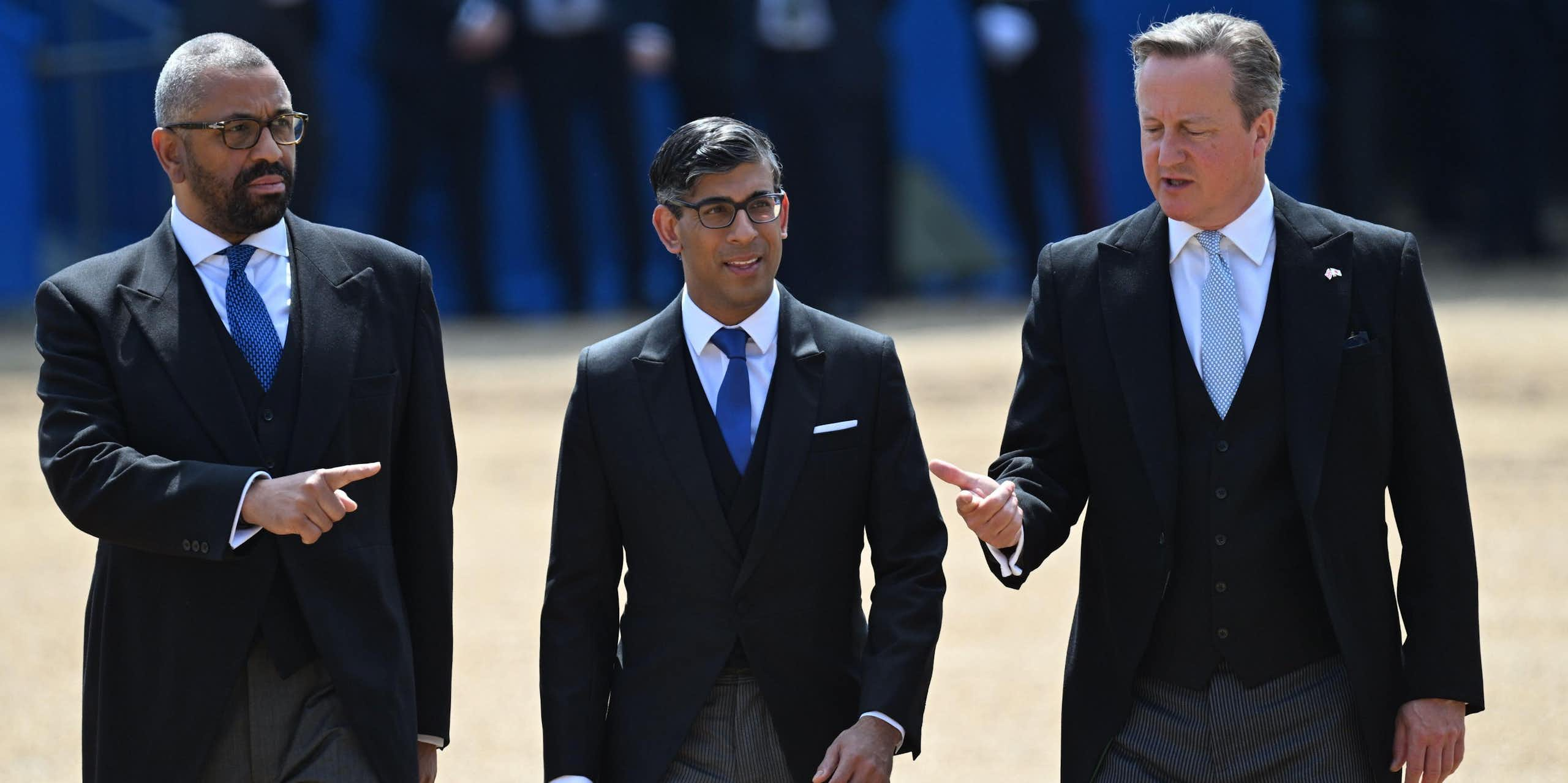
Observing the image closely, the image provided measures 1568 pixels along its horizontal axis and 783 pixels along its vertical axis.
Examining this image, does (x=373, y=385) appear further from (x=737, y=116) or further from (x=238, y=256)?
(x=737, y=116)

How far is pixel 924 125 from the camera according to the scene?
46.8ft

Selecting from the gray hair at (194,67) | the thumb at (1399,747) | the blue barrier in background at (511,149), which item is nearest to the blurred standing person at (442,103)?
the blue barrier in background at (511,149)

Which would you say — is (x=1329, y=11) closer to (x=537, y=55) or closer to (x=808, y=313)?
(x=537, y=55)

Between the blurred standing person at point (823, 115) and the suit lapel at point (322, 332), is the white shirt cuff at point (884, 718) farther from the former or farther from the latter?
the blurred standing person at point (823, 115)

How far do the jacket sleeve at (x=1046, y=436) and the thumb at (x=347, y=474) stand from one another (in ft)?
3.21

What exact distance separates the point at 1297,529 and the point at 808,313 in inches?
33.9

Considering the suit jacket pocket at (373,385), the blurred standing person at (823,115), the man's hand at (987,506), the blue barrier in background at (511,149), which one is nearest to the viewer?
the man's hand at (987,506)

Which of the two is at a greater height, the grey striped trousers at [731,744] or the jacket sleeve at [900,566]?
the jacket sleeve at [900,566]

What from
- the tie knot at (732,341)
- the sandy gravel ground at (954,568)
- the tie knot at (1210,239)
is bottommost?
the sandy gravel ground at (954,568)

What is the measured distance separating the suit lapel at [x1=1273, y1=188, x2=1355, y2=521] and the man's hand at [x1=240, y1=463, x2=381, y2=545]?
55.2 inches

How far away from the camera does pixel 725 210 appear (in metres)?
3.22

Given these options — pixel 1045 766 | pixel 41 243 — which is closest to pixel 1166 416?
pixel 1045 766

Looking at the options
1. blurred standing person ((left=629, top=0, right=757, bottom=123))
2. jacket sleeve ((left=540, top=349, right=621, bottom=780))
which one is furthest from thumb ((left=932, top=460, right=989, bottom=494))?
blurred standing person ((left=629, top=0, right=757, bottom=123))

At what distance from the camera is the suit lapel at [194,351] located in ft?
10.3
